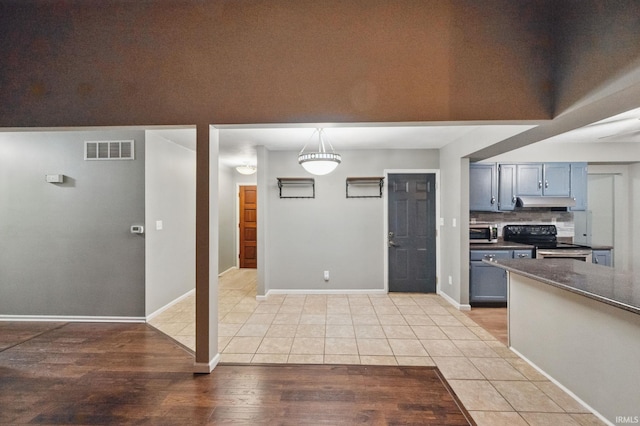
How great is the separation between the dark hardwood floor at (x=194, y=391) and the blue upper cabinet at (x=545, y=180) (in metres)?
3.40

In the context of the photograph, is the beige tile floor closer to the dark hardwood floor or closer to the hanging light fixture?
the dark hardwood floor

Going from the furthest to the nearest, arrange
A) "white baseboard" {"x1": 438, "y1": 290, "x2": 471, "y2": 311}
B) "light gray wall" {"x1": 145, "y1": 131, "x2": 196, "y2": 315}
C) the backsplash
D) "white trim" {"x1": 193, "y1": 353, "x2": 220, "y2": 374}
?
the backsplash, "white baseboard" {"x1": 438, "y1": 290, "x2": 471, "y2": 311}, "light gray wall" {"x1": 145, "y1": 131, "x2": 196, "y2": 315}, "white trim" {"x1": 193, "y1": 353, "x2": 220, "y2": 374}

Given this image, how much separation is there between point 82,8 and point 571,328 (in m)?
4.72

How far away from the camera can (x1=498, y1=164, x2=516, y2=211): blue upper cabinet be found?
432 centimetres

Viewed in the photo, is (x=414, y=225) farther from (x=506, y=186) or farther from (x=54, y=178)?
(x=54, y=178)

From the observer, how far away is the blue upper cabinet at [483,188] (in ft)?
14.2

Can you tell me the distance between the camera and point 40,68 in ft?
8.04

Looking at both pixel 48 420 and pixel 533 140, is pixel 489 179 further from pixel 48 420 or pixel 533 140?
pixel 48 420

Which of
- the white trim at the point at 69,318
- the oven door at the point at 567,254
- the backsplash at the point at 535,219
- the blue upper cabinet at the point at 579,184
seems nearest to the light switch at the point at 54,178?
the white trim at the point at 69,318

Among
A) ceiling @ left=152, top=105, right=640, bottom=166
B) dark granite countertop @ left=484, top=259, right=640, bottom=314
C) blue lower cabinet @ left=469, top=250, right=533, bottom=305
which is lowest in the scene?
blue lower cabinet @ left=469, top=250, right=533, bottom=305

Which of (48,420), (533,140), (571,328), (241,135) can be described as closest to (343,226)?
(241,135)

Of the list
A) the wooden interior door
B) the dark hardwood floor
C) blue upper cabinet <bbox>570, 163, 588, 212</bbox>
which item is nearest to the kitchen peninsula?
the dark hardwood floor

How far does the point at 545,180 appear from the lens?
430cm

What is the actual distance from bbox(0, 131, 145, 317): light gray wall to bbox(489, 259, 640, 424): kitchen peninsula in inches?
168
